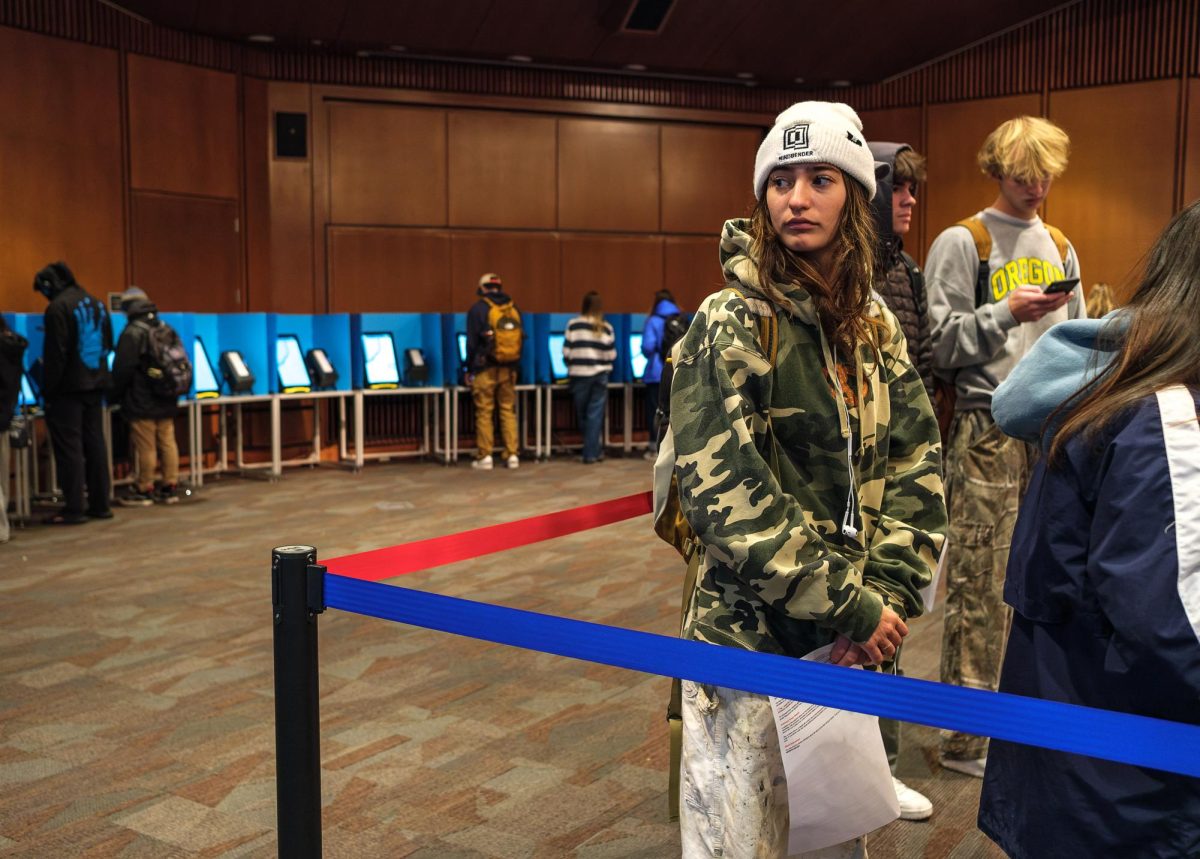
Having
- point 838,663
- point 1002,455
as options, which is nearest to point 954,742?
point 1002,455

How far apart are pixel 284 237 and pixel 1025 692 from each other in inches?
395

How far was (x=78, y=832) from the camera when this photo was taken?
9.66 ft

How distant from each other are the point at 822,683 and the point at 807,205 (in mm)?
741

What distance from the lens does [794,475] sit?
5.99ft

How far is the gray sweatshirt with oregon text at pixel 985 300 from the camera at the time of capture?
312 centimetres

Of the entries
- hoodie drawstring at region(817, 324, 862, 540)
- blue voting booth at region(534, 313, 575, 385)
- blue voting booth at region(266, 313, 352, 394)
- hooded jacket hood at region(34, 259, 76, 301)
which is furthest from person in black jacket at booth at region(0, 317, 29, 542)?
hoodie drawstring at region(817, 324, 862, 540)

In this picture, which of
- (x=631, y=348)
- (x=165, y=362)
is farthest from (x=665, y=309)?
(x=165, y=362)

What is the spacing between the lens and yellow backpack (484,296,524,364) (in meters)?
10.0

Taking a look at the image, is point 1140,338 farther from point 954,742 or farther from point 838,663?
point 954,742

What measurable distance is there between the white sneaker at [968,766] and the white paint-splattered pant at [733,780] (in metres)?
1.63

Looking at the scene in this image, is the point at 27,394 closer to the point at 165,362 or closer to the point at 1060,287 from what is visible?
the point at 165,362

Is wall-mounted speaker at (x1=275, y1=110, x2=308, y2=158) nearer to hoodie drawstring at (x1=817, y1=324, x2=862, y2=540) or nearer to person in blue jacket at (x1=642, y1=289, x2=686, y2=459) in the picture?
person in blue jacket at (x1=642, y1=289, x2=686, y2=459)

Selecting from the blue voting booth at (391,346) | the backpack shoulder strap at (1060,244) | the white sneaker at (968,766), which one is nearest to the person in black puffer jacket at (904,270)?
the backpack shoulder strap at (1060,244)

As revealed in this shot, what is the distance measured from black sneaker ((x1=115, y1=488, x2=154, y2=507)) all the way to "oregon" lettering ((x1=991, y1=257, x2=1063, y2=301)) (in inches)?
256
